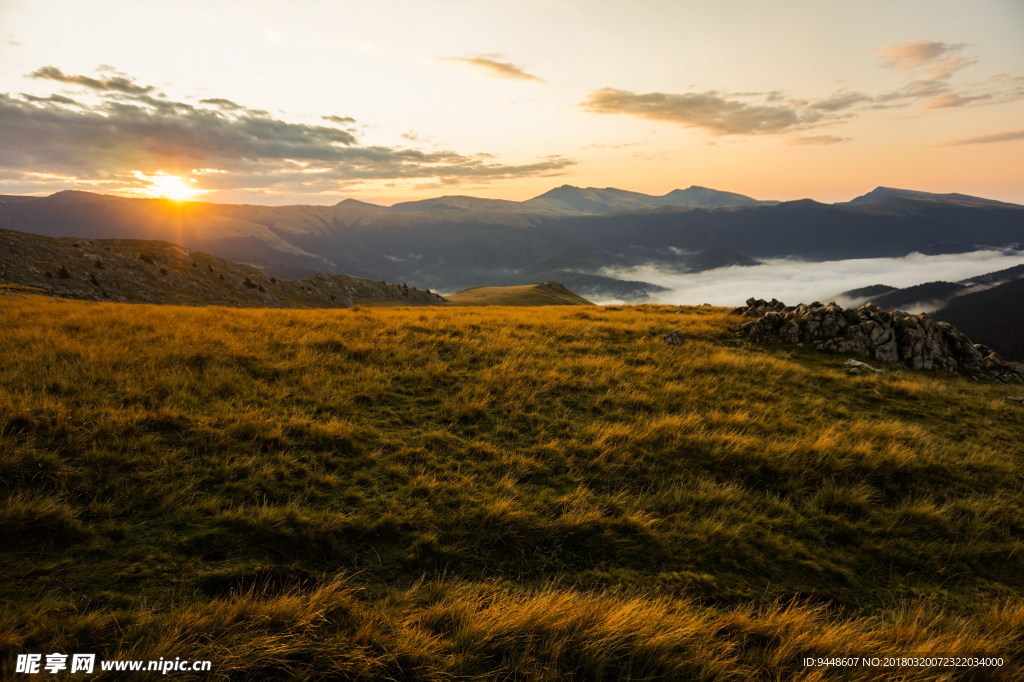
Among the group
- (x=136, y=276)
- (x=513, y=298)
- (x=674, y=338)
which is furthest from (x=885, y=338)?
(x=513, y=298)

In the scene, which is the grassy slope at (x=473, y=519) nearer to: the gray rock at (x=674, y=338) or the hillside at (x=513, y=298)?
the gray rock at (x=674, y=338)

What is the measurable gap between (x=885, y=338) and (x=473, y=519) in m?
21.3

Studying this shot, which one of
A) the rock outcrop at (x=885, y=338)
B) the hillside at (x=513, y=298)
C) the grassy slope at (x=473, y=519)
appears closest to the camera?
the grassy slope at (x=473, y=519)

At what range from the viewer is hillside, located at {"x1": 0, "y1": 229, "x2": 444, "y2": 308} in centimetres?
3788

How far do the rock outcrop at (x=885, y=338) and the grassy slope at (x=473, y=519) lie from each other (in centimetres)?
679

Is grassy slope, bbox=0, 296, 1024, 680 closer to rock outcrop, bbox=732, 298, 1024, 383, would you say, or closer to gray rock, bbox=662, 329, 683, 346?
gray rock, bbox=662, 329, 683, 346

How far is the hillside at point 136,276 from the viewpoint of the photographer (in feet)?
124

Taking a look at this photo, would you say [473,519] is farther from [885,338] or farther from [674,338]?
[885,338]

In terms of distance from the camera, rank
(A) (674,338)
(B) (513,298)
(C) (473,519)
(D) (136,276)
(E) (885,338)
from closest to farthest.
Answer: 1. (C) (473,519)
2. (A) (674,338)
3. (E) (885,338)
4. (D) (136,276)
5. (B) (513,298)

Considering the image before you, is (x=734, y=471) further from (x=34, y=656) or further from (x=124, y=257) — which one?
(x=124, y=257)

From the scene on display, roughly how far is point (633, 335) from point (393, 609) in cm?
1611

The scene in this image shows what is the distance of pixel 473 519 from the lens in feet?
21.5

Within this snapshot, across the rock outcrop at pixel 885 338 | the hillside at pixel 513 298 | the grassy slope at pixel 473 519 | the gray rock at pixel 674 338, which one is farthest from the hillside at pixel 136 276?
the rock outcrop at pixel 885 338

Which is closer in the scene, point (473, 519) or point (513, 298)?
point (473, 519)
